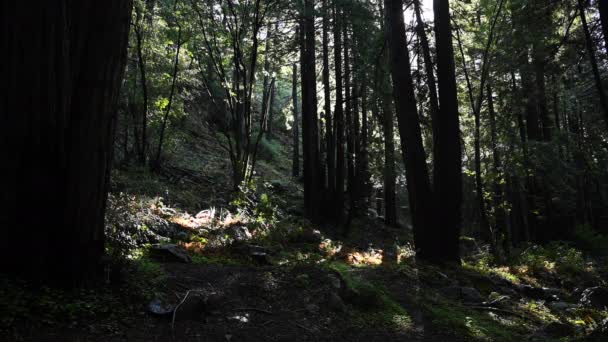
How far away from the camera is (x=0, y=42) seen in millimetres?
3646

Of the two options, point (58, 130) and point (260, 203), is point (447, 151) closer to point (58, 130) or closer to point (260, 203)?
point (260, 203)

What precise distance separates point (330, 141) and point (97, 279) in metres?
11.8

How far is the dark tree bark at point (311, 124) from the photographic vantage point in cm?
1498

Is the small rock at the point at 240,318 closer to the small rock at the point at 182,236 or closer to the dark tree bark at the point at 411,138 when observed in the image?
the small rock at the point at 182,236

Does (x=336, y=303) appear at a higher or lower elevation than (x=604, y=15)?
lower

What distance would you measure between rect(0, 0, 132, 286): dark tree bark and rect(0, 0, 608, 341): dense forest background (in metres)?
0.01

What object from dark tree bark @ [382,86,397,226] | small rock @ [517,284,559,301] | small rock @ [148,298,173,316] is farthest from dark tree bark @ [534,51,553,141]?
→ small rock @ [148,298,173,316]

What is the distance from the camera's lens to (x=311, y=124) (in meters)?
15.2

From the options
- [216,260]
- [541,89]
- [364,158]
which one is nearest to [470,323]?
[216,260]

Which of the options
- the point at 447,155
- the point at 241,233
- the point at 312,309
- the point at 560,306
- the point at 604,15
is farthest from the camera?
the point at 447,155

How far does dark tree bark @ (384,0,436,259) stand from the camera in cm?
902

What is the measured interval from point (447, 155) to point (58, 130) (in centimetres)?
765

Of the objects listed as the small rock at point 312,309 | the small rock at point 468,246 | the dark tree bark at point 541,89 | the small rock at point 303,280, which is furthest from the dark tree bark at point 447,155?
the small rock at point 468,246

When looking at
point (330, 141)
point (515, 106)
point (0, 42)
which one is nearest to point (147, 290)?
point (0, 42)
